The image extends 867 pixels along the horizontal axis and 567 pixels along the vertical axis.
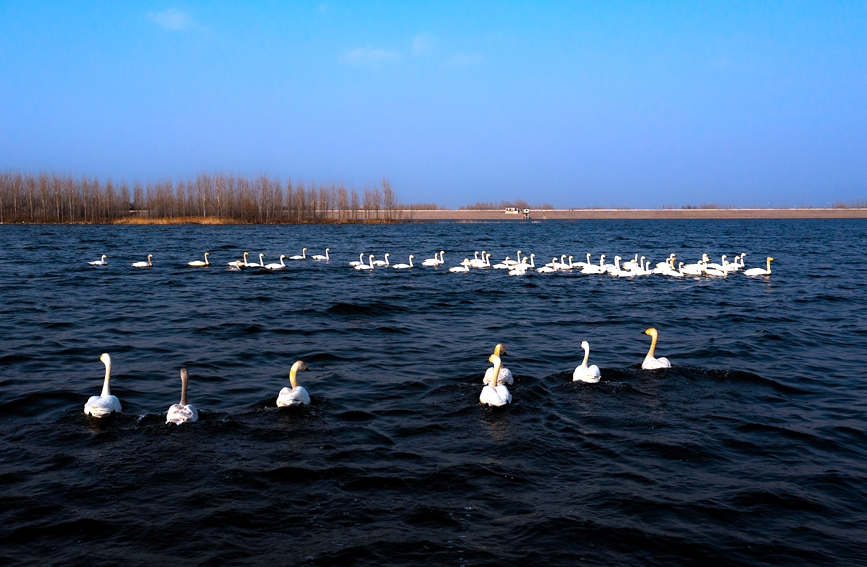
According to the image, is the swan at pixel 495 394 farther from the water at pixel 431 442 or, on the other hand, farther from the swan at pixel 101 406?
the swan at pixel 101 406

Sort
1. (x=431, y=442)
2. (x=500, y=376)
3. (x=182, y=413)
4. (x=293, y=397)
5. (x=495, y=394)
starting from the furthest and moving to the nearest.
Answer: (x=500, y=376), (x=495, y=394), (x=293, y=397), (x=182, y=413), (x=431, y=442)

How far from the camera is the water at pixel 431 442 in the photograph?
691cm

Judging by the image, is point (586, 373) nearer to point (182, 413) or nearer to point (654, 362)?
point (654, 362)

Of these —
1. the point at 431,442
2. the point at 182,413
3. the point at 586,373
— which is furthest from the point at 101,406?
the point at 586,373

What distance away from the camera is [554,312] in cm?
2091

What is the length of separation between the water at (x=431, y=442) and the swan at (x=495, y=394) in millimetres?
211

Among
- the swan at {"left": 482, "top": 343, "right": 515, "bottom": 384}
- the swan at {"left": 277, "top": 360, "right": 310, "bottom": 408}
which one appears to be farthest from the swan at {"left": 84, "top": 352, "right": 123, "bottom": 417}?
the swan at {"left": 482, "top": 343, "right": 515, "bottom": 384}

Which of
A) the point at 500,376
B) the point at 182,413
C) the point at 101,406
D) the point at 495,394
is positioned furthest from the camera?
the point at 500,376

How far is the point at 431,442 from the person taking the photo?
31.0ft

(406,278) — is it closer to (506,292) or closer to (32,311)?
(506,292)

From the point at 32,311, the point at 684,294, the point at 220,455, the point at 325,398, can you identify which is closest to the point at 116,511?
the point at 220,455

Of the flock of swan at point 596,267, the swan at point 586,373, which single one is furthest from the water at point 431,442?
the flock of swan at point 596,267

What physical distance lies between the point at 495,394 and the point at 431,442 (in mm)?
1744

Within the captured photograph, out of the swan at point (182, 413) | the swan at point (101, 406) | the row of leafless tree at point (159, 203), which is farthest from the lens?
the row of leafless tree at point (159, 203)
